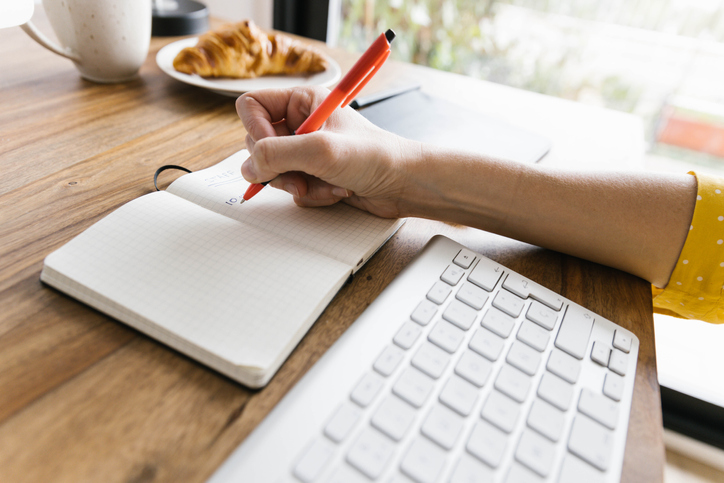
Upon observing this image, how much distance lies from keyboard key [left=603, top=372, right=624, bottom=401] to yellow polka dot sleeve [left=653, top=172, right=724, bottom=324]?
227mm

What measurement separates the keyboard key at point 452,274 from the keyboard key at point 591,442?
0.16m

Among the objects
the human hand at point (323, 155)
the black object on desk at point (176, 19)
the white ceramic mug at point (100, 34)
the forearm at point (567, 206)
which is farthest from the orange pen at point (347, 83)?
the black object on desk at point (176, 19)

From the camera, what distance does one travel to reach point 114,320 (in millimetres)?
399

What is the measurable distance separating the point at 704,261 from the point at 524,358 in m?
0.32

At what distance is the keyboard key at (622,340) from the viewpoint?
1.40ft

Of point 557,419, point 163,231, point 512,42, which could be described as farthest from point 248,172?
point 512,42

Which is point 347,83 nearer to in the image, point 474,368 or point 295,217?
point 295,217

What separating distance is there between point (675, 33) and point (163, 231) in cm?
200

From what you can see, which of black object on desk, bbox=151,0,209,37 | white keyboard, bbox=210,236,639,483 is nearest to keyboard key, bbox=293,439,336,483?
white keyboard, bbox=210,236,639,483

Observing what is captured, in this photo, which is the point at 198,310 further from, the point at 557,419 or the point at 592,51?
the point at 592,51

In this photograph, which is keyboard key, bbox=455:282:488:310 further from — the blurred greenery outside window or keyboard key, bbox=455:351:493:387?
the blurred greenery outside window

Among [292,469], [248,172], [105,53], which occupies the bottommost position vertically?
[292,469]

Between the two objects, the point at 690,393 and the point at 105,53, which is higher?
the point at 105,53

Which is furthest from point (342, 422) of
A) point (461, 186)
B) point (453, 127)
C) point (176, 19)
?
point (176, 19)
